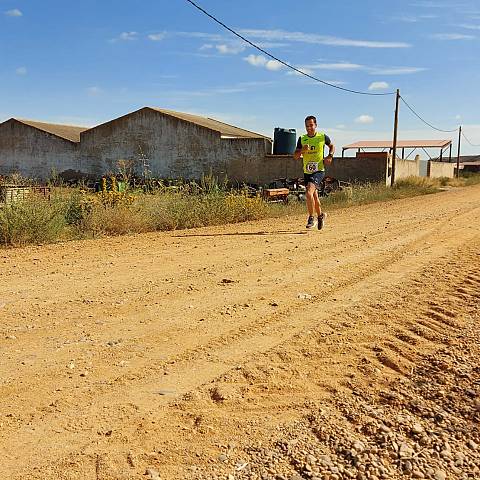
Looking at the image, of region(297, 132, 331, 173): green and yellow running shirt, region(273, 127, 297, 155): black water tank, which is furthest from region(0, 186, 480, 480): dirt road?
region(273, 127, 297, 155): black water tank

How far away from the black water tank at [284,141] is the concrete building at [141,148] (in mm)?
691

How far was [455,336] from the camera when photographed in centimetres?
389

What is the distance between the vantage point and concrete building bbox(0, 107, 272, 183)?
100ft

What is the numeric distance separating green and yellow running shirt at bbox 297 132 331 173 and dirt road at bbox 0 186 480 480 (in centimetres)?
233

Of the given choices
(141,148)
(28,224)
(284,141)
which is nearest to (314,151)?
(28,224)

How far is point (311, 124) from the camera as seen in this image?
8.79 meters

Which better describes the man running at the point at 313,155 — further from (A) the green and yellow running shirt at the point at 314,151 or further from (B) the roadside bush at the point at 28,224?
(B) the roadside bush at the point at 28,224

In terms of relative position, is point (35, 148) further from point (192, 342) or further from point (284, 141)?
point (192, 342)

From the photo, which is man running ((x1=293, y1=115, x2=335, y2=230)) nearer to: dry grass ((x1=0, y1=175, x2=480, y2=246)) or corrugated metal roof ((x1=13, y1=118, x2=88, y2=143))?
dry grass ((x1=0, y1=175, x2=480, y2=246))

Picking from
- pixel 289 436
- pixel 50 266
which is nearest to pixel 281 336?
pixel 289 436

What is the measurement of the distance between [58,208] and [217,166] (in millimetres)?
23135

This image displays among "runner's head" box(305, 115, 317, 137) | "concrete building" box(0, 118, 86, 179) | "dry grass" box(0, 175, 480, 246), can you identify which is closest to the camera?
"dry grass" box(0, 175, 480, 246)

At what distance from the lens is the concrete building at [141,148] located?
1205 inches

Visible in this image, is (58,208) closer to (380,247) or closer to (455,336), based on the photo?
(380,247)
